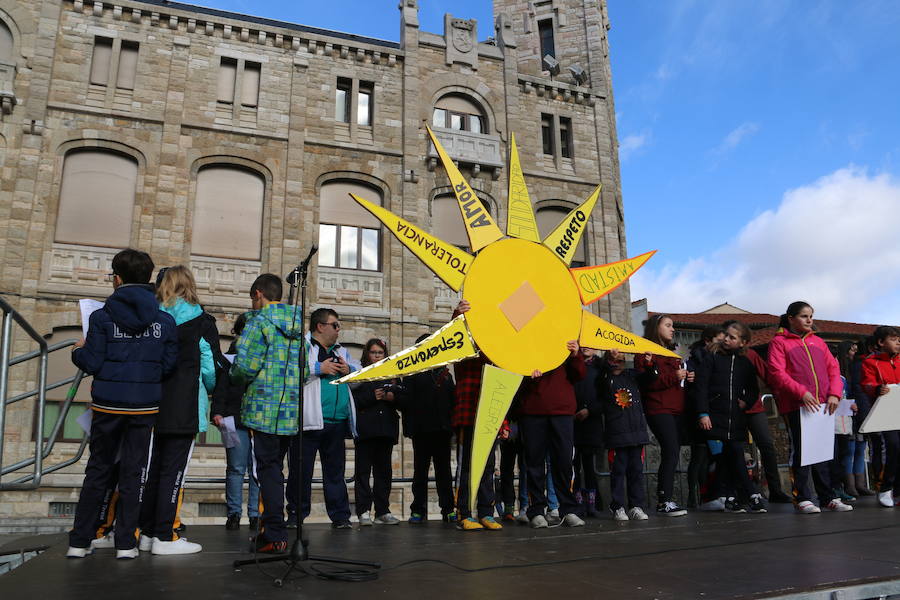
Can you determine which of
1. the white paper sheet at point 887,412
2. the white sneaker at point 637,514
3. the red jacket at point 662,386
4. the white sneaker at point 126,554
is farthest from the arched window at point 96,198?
the white paper sheet at point 887,412

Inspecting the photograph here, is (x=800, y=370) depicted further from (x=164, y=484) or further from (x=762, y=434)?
(x=164, y=484)

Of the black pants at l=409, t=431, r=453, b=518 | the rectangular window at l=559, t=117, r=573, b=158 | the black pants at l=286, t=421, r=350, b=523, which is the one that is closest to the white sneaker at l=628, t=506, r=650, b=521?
the black pants at l=409, t=431, r=453, b=518

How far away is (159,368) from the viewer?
4113 millimetres

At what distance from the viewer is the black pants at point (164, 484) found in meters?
4.18

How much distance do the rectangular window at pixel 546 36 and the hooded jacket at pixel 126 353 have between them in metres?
Result: 19.2

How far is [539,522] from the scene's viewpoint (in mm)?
5438

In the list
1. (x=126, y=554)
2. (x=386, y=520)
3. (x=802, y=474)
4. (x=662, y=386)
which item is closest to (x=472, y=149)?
(x=662, y=386)

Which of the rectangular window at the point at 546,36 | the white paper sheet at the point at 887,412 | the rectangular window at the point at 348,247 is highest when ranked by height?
the rectangular window at the point at 546,36

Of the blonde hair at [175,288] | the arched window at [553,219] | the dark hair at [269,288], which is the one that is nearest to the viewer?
the blonde hair at [175,288]

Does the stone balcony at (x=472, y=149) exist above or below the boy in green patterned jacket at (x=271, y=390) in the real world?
above

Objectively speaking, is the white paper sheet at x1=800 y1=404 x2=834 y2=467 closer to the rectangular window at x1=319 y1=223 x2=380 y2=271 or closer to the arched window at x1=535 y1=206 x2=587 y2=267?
the rectangular window at x1=319 y1=223 x2=380 y2=271

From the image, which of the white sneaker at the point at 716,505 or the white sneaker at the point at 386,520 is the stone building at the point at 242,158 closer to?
the white sneaker at the point at 386,520

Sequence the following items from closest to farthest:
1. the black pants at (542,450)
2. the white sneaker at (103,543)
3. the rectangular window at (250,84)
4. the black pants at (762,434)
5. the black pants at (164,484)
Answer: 1. the black pants at (164,484)
2. the white sneaker at (103,543)
3. the black pants at (542,450)
4. the black pants at (762,434)
5. the rectangular window at (250,84)

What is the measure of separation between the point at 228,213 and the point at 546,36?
475 inches
